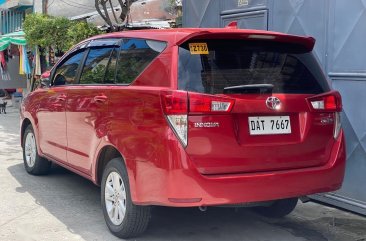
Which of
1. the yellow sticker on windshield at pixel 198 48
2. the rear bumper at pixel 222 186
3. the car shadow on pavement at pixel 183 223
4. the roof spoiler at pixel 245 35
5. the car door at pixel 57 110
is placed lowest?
the car shadow on pavement at pixel 183 223

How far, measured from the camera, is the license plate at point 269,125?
12.8 ft

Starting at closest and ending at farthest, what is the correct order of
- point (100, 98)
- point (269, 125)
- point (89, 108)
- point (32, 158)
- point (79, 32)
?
point (269, 125)
point (100, 98)
point (89, 108)
point (32, 158)
point (79, 32)

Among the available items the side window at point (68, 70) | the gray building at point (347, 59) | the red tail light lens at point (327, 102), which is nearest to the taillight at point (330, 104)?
the red tail light lens at point (327, 102)

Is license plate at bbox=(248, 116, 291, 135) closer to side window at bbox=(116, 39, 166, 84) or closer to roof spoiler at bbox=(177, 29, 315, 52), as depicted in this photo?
roof spoiler at bbox=(177, 29, 315, 52)

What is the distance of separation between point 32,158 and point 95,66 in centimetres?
235

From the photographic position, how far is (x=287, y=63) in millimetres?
4195

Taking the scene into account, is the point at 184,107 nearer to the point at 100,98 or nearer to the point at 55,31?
the point at 100,98

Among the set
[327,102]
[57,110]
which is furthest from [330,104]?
[57,110]

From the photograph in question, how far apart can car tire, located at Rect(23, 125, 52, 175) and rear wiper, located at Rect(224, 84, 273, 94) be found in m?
3.71

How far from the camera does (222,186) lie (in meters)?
3.75

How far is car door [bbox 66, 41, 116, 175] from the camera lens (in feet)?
15.5

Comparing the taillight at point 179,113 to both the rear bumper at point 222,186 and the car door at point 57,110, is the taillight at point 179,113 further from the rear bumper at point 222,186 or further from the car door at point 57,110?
the car door at point 57,110

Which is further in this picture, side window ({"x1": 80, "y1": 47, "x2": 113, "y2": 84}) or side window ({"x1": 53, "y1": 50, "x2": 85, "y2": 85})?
side window ({"x1": 53, "y1": 50, "x2": 85, "y2": 85})

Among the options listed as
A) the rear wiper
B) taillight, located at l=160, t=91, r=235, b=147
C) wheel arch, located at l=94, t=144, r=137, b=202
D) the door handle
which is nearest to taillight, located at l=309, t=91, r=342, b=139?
the rear wiper
